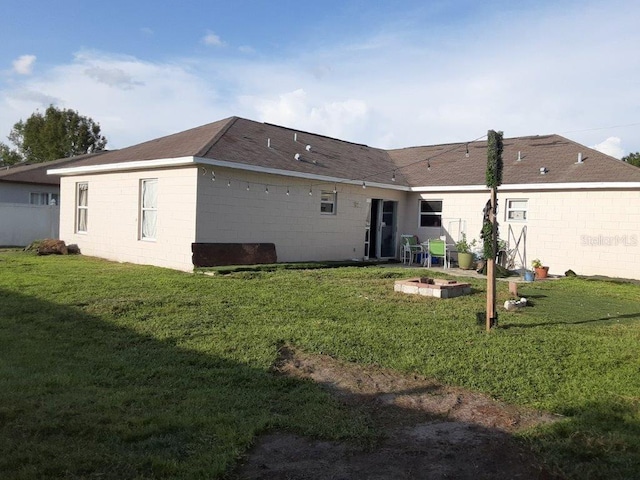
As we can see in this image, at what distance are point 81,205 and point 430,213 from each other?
452 inches

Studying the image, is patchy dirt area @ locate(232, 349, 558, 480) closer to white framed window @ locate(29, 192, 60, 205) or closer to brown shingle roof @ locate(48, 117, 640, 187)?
brown shingle roof @ locate(48, 117, 640, 187)

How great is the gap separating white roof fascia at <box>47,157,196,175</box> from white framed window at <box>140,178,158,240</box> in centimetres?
47

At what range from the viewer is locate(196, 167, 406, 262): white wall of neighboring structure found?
13.4 meters

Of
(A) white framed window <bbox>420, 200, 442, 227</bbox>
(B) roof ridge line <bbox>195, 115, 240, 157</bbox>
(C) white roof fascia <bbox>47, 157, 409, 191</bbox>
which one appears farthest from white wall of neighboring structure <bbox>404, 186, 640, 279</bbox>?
(B) roof ridge line <bbox>195, 115, 240, 157</bbox>

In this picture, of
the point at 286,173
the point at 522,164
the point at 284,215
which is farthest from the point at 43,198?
the point at 522,164

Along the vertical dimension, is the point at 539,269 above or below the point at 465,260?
below

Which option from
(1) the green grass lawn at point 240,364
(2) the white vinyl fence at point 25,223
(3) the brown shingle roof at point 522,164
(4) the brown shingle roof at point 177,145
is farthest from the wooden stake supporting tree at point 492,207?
(2) the white vinyl fence at point 25,223

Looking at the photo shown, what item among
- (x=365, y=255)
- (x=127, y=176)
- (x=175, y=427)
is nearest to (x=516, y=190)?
(x=365, y=255)

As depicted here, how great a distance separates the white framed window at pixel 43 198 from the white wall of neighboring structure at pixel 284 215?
1402 centimetres

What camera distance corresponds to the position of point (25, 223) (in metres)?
21.9

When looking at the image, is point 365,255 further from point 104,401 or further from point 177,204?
point 104,401

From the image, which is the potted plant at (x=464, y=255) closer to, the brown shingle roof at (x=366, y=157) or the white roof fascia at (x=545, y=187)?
the white roof fascia at (x=545, y=187)

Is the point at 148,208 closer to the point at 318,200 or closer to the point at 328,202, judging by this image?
the point at 318,200

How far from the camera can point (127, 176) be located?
15.2 meters
